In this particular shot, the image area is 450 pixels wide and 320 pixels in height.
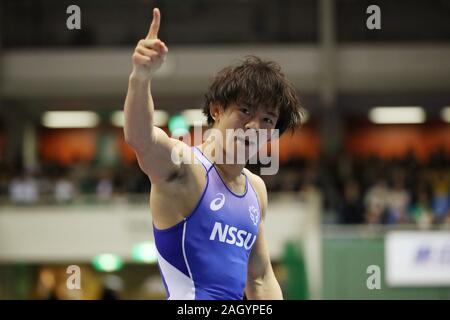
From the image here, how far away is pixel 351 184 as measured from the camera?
794 inches

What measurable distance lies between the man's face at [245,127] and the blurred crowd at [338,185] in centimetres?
1373

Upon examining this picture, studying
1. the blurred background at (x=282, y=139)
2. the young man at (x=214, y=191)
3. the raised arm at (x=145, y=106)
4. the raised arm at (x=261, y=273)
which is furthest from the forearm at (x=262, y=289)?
the blurred background at (x=282, y=139)

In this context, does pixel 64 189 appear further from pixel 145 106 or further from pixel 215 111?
pixel 145 106

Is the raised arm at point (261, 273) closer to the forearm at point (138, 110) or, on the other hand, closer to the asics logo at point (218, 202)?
the asics logo at point (218, 202)

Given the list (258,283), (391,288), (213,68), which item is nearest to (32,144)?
(213,68)

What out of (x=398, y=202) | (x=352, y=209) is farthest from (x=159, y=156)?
(x=398, y=202)

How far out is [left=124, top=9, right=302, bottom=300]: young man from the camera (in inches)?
147

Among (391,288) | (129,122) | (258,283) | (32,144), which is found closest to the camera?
(129,122)

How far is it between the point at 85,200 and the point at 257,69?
16031mm

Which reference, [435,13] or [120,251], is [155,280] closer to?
[120,251]

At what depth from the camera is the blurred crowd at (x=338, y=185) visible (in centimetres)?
1825

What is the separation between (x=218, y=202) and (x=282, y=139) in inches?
767

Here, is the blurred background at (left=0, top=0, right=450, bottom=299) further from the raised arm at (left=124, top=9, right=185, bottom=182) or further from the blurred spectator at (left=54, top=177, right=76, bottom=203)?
the raised arm at (left=124, top=9, right=185, bottom=182)
